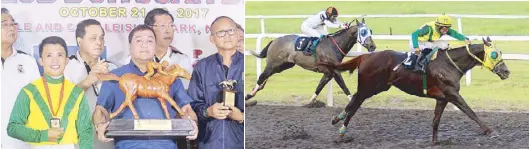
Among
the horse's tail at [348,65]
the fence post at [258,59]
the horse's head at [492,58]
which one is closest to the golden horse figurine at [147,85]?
the horse's tail at [348,65]

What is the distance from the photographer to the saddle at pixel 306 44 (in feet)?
41.3

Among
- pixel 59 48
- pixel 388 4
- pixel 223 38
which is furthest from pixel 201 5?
pixel 388 4

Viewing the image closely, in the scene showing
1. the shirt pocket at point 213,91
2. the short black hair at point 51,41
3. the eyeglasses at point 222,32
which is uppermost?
the eyeglasses at point 222,32

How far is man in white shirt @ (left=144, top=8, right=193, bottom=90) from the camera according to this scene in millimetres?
3473

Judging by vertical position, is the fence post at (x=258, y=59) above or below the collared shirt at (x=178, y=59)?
below

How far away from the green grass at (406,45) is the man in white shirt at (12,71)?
9.20 metres

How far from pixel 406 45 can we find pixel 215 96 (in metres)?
9.87

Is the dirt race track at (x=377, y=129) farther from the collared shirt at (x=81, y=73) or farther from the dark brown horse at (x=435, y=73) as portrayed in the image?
the collared shirt at (x=81, y=73)

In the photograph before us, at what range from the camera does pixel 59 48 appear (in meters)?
3.48

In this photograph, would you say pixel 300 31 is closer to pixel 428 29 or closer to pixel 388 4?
pixel 388 4

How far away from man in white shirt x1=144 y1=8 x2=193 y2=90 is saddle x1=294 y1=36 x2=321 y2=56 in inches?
356

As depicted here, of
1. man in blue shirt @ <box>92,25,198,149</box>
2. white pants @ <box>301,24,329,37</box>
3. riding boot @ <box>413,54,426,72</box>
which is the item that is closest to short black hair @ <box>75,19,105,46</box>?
man in blue shirt @ <box>92,25,198,149</box>

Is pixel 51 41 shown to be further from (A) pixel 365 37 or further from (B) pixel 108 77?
(A) pixel 365 37

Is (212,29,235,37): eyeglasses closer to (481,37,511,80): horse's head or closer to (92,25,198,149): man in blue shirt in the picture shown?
(92,25,198,149): man in blue shirt
